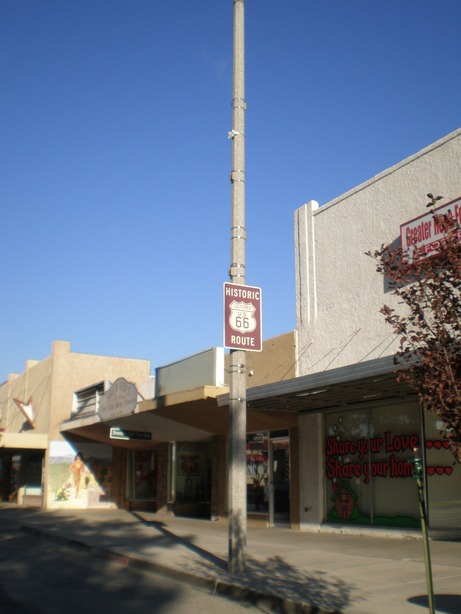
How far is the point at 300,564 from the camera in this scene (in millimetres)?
11430

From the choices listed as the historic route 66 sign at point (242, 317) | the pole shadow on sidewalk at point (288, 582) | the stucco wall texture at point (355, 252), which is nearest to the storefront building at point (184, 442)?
the stucco wall texture at point (355, 252)

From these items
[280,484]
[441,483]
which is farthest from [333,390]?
[280,484]

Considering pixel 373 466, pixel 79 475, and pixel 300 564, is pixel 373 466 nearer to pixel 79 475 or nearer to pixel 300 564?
pixel 300 564

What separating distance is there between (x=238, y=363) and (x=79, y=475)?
Answer: 72.4ft

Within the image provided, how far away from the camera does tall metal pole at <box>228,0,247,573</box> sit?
10.5m

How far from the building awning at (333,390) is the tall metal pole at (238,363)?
2704 mm

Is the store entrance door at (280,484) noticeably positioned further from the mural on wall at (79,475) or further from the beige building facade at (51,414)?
the mural on wall at (79,475)

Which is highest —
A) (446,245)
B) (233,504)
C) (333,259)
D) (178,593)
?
(333,259)

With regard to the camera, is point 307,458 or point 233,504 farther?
point 307,458

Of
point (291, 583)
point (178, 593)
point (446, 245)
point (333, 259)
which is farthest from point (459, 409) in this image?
point (333, 259)

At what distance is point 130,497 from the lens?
29.1 m

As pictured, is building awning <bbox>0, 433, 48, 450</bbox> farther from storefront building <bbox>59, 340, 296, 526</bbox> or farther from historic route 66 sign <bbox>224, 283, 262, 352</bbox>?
historic route 66 sign <bbox>224, 283, 262, 352</bbox>

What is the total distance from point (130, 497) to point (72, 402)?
17.6 feet

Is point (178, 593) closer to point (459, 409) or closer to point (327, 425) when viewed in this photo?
point (459, 409)
